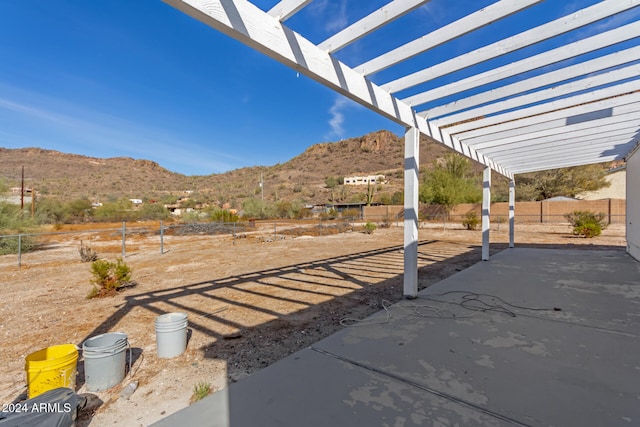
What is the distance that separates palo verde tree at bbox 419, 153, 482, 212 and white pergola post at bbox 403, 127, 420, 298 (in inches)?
930

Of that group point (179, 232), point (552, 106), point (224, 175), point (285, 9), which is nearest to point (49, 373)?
point (285, 9)

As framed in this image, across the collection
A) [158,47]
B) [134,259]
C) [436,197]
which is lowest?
[134,259]

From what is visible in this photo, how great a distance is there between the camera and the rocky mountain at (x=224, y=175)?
1516 inches

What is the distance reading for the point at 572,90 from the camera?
372 cm

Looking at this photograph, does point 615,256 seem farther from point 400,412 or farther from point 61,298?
point 61,298

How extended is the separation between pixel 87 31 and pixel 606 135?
48.8 feet

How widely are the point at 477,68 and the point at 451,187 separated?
956 inches

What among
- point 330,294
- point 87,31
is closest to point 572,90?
point 330,294

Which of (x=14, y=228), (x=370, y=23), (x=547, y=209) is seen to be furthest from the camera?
(x=547, y=209)

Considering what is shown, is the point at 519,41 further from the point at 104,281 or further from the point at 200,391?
the point at 104,281

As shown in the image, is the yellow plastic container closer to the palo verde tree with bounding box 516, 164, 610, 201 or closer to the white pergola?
the white pergola

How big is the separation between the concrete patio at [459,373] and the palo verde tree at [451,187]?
2340 centimetres

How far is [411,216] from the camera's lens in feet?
13.6

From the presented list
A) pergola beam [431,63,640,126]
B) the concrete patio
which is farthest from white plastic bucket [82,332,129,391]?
pergola beam [431,63,640,126]
